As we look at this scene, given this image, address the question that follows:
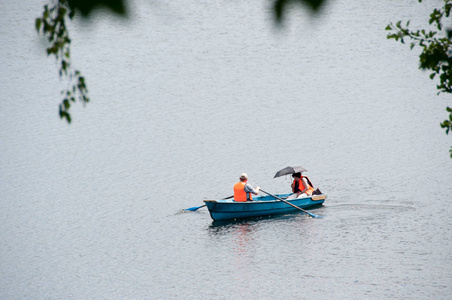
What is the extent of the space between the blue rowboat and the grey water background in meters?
0.39

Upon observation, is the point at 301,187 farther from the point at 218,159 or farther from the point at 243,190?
the point at 218,159

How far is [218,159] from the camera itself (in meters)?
27.4

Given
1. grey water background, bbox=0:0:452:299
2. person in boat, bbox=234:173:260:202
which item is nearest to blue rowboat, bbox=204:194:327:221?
person in boat, bbox=234:173:260:202

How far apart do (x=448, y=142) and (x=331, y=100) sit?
33.2 ft

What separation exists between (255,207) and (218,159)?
7.85 m

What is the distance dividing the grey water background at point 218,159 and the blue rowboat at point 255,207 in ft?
1.26

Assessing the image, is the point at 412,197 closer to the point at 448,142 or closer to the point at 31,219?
the point at 448,142

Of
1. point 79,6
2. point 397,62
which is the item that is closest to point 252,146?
point 397,62

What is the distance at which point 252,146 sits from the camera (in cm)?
2950

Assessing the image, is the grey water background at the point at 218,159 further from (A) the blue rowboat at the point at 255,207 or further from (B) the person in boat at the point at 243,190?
(B) the person in boat at the point at 243,190

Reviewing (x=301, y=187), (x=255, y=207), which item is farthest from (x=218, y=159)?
(x=255, y=207)

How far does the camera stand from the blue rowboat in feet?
63.7

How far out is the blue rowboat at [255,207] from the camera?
19422 millimetres

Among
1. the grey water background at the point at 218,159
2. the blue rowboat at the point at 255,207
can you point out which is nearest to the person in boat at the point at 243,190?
the blue rowboat at the point at 255,207
